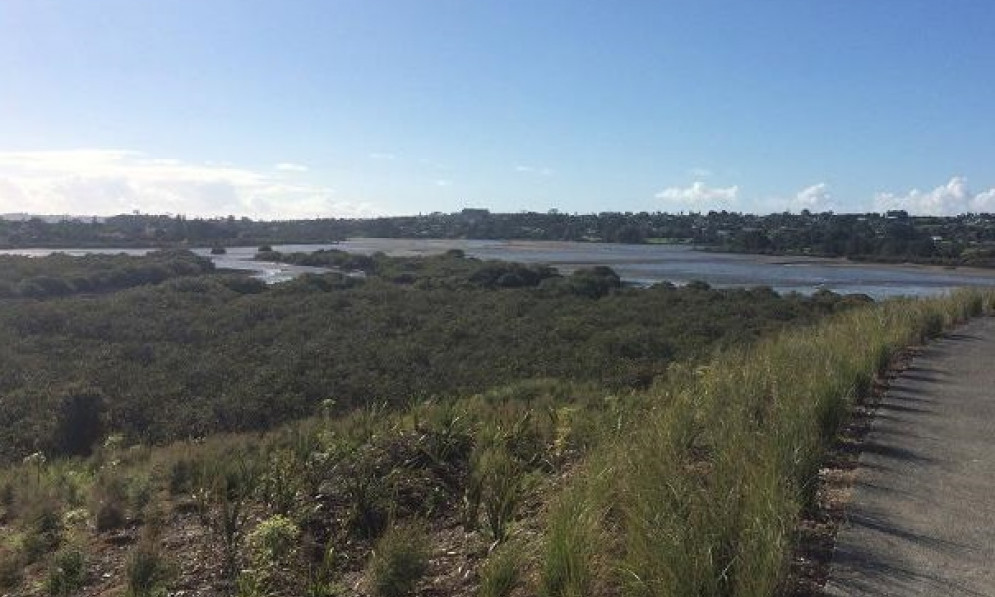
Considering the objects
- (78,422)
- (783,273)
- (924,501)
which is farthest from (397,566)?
(783,273)

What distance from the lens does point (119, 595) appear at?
5594 mm

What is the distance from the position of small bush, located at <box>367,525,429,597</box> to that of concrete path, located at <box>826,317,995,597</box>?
7.18 feet

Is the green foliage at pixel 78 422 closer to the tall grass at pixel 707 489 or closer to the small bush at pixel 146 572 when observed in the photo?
the small bush at pixel 146 572

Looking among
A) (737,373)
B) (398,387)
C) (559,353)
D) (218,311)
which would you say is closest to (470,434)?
(737,373)

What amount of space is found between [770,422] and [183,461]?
21.7ft

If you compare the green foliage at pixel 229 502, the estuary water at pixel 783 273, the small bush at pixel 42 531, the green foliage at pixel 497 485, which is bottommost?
the estuary water at pixel 783 273

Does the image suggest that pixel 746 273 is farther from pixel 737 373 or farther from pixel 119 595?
pixel 119 595

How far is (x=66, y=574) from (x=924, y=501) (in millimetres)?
5667

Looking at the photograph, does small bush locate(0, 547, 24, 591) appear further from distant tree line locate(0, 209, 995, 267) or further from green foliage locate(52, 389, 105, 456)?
distant tree line locate(0, 209, 995, 267)

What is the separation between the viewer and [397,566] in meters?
4.98

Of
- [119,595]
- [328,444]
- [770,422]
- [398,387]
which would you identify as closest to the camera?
[119,595]

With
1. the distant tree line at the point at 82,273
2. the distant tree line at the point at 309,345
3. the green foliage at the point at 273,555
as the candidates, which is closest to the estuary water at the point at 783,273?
the distant tree line at the point at 82,273

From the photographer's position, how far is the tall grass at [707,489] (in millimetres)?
4012

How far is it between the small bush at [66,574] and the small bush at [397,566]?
2.35 metres
